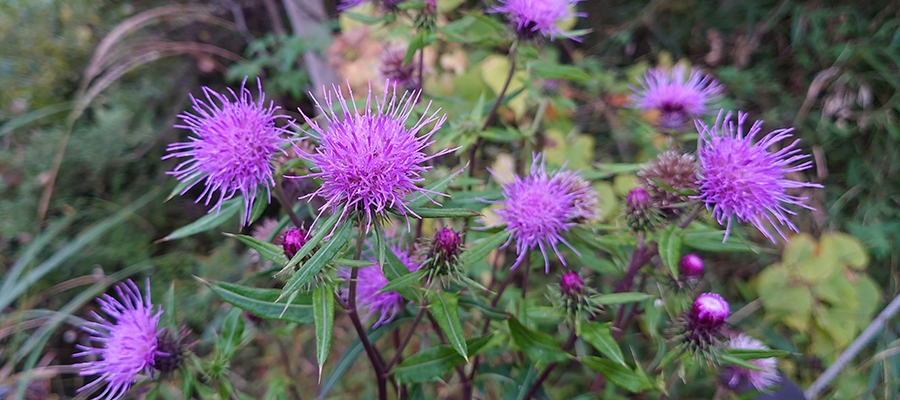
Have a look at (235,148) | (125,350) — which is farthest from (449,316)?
(125,350)

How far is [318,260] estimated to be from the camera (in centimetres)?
103

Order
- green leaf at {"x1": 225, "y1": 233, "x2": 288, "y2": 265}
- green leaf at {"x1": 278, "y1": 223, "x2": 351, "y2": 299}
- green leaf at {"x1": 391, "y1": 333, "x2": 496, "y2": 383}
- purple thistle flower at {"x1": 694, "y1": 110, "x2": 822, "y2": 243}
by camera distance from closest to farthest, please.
→ green leaf at {"x1": 278, "y1": 223, "x2": 351, "y2": 299}
green leaf at {"x1": 225, "y1": 233, "x2": 288, "y2": 265}
purple thistle flower at {"x1": 694, "y1": 110, "x2": 822, "y2": 243}
green leaf at {"x1": 391, "y1": 333, "x2": 496, "y2": 383}

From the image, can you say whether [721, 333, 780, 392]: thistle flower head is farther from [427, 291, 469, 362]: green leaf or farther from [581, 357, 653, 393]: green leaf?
[427, 291, 469, 362]: green leaf

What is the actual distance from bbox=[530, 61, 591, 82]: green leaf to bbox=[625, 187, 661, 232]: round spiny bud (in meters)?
0.44

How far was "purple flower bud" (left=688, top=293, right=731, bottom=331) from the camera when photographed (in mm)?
1381

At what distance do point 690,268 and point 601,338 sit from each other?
431mm

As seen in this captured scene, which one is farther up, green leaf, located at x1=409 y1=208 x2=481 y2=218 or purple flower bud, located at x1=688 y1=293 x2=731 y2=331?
green leaf, located at x1=409 y1=208 x2=481 y2=218

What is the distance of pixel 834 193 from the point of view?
11.0 feet

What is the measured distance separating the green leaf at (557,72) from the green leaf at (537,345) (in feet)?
2.74

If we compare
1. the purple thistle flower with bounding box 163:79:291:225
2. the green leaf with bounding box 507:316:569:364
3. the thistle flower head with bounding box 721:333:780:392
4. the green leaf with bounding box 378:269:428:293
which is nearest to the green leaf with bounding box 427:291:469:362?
the green leaf with bounding box 378:269:428:293

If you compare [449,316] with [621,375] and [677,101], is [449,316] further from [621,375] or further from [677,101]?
[677,101]

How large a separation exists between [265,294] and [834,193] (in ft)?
12.4

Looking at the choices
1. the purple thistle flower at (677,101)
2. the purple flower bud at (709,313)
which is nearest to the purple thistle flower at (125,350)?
the purple flower bud at (709,313)

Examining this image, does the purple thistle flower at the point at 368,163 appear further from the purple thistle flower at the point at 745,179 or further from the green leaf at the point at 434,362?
the purple thistle flower at the point at 745,179
